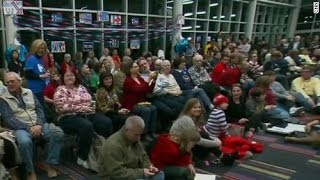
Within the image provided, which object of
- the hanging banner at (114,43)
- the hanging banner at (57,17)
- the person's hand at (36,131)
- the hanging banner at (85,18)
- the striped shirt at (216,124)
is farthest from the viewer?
the hanging banner at (114,43)

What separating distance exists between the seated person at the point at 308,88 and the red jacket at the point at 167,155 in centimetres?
398

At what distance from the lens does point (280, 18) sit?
17219mm

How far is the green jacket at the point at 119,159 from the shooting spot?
246 centimetres

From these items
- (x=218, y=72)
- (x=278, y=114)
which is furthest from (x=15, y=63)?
(x=278, y=114)

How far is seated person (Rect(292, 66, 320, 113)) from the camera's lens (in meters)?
5.96

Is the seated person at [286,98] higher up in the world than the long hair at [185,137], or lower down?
lower down

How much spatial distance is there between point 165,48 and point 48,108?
6.49 metres

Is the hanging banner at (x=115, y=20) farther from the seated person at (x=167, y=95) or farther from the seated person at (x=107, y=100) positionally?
the seated person at (x=107, y=100)

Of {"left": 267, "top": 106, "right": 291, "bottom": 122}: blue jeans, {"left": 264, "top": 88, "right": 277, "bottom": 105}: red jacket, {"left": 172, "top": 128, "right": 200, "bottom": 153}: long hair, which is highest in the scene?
{"left": 172, "top": 128, "right": 200, "bottom": 153}: long hair

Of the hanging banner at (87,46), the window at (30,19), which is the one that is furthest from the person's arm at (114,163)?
the hanging banner at (87,46)

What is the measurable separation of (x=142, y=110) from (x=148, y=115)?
120mm

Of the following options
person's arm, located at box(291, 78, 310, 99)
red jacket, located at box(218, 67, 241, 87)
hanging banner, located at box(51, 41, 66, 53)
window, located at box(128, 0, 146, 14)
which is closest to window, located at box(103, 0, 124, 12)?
window, located at box(128, 0, 146, 14)

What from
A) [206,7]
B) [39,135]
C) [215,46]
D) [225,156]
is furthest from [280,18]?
[39,135]

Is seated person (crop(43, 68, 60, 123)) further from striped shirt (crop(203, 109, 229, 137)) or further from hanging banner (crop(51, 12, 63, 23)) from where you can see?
hanging banner (crop(51, 12, 63, 23))
